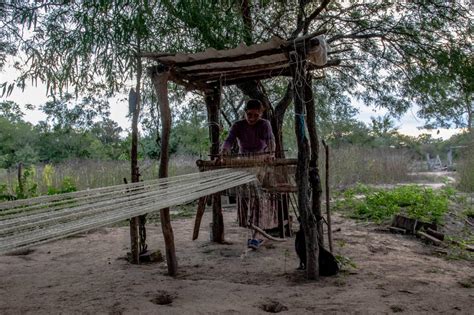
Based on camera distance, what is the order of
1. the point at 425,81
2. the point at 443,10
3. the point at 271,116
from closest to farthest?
the point at 443,10 → the point at 425,81 → the point at 271,116

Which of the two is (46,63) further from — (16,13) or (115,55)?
(115,55)

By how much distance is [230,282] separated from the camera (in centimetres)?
254

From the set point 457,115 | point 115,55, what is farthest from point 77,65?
point 457,115

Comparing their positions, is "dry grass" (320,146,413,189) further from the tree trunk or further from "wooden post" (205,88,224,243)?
the tree trunk

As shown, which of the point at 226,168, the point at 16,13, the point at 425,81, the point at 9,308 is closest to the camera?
the point at 9,308

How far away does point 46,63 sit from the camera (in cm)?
262

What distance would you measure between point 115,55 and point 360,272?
2106 mm

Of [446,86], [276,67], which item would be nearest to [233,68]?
[276,67]

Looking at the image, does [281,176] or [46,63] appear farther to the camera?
[281,176]

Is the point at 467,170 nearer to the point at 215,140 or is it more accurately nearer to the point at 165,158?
the point at 215,140

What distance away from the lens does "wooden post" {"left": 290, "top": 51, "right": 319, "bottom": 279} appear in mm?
2520

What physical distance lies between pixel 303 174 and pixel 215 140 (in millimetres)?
1348

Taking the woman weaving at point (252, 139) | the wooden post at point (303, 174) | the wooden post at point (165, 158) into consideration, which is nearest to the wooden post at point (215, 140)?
the woman weaving at point (252, 139)

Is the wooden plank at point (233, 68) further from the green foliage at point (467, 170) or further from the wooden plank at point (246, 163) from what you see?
the green foliage at point (467, 170)
